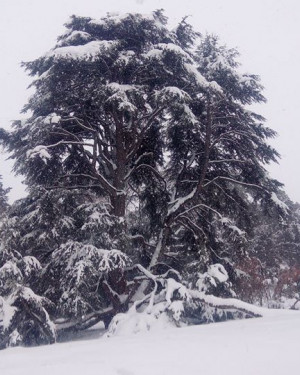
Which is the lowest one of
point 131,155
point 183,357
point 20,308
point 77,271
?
point 20,308

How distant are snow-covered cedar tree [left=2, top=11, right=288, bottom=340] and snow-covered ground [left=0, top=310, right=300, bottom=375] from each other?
320 centimetres

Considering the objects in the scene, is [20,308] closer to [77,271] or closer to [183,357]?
[77,271]

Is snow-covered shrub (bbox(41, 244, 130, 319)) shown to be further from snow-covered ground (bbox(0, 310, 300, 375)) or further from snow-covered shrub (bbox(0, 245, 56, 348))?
snow-covered ground (bbox(0, 310, 300, 375))

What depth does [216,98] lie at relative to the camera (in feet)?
30.4

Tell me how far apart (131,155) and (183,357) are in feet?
25.2

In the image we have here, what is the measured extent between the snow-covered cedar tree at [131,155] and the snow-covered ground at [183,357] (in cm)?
320

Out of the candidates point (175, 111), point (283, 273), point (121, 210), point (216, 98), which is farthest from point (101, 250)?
point (283, 273)

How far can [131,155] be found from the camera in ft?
35.8

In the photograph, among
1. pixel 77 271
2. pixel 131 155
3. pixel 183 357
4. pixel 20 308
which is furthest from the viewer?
pixel 131 155

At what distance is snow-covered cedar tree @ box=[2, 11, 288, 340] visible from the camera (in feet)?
28.3

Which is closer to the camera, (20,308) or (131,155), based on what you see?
(20,308)

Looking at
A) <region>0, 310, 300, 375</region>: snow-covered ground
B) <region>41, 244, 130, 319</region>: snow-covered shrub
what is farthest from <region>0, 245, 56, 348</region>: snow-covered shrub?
<region>0, 310, 300, 375</region>: snow-covered ground

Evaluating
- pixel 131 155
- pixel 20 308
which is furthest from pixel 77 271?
pixel 131 155

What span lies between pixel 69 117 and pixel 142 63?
8.21 feet
